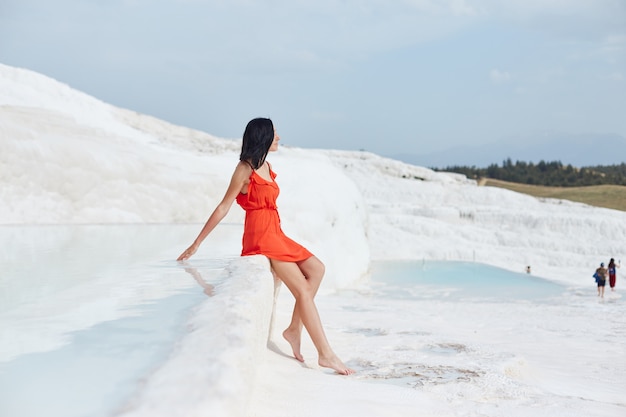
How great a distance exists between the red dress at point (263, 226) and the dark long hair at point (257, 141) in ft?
0.31

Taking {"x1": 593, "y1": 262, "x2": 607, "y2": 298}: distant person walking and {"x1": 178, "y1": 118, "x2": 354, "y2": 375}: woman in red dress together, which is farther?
{"x1": 593, "y1": 262, "x2": 607, "y2": 298}: distant person walking

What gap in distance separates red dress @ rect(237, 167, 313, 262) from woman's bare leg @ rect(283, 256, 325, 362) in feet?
0.17

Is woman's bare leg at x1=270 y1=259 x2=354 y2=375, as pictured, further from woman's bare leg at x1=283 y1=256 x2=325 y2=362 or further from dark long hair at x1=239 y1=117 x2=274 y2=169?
dark long hair at x1=239 y1=117 x2=274 y2=169

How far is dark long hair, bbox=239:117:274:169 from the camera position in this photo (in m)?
4.02

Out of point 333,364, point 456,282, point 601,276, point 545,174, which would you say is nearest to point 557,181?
point 545,174

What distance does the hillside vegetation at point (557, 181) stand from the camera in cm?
3788

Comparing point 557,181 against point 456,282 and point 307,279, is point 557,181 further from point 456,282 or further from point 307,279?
point 307,279

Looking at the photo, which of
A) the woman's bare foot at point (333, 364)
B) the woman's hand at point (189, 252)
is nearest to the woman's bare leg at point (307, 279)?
the woman's bare foot at point (333, 364)

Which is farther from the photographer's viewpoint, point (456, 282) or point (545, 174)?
point (545, 174)

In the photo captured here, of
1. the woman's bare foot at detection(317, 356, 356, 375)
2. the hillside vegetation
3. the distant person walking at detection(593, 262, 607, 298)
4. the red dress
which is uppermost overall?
the hillside vegetation

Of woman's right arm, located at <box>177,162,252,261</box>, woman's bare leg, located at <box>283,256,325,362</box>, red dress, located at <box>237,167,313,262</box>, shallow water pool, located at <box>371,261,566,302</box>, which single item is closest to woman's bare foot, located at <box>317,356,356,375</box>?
woman's bare leg, located at <box>283,256,325,362</box>

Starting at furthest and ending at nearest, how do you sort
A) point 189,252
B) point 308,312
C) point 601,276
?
1. point 601,276
2. point 189,252
3. point 308,312

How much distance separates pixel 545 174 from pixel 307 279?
51.7 m

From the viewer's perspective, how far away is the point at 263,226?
4031mm
